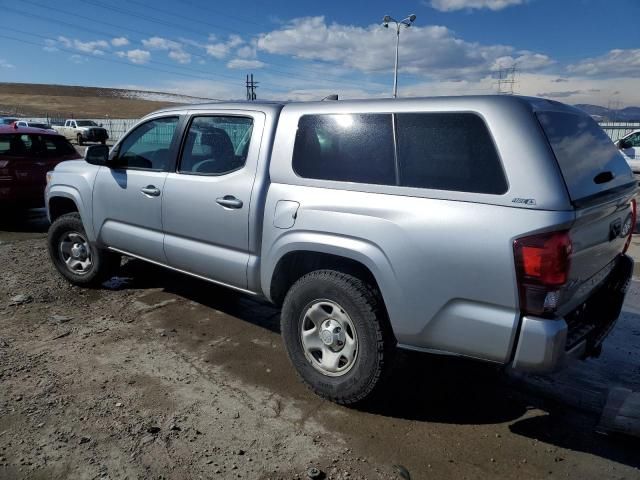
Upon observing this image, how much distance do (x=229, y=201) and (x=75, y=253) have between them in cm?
257

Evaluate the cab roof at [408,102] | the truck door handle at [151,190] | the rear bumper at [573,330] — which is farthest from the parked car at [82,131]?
the rear bumper at [573,330]

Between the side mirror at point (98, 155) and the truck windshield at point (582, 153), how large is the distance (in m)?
3.75

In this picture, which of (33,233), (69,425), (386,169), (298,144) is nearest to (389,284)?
(386,169)

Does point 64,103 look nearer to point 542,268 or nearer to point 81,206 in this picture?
point 81,206

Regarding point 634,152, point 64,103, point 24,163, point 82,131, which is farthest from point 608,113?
point 64,103

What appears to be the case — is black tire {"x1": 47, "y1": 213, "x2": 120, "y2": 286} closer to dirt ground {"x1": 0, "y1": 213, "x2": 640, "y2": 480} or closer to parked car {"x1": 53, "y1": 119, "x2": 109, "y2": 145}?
dirt ground {"x1": 0, "y1": 213, "x2": 640, "y2": 480}

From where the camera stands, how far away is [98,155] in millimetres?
4602

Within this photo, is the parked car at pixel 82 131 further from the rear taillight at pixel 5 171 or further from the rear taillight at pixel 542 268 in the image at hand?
the rear taillight at pixel 542 268

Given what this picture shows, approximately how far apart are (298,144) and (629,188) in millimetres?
2160

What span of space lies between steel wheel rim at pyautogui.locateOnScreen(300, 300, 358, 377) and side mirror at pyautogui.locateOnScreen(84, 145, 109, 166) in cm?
265

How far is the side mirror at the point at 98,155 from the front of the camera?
457 cm

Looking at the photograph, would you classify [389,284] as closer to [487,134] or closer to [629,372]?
[487,134]

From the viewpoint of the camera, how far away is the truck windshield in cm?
252

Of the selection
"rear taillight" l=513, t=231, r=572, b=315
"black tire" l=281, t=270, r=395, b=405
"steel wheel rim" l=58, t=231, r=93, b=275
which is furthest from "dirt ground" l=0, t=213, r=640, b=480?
"rear taillight" l=513, t=231, r=572, b=315
